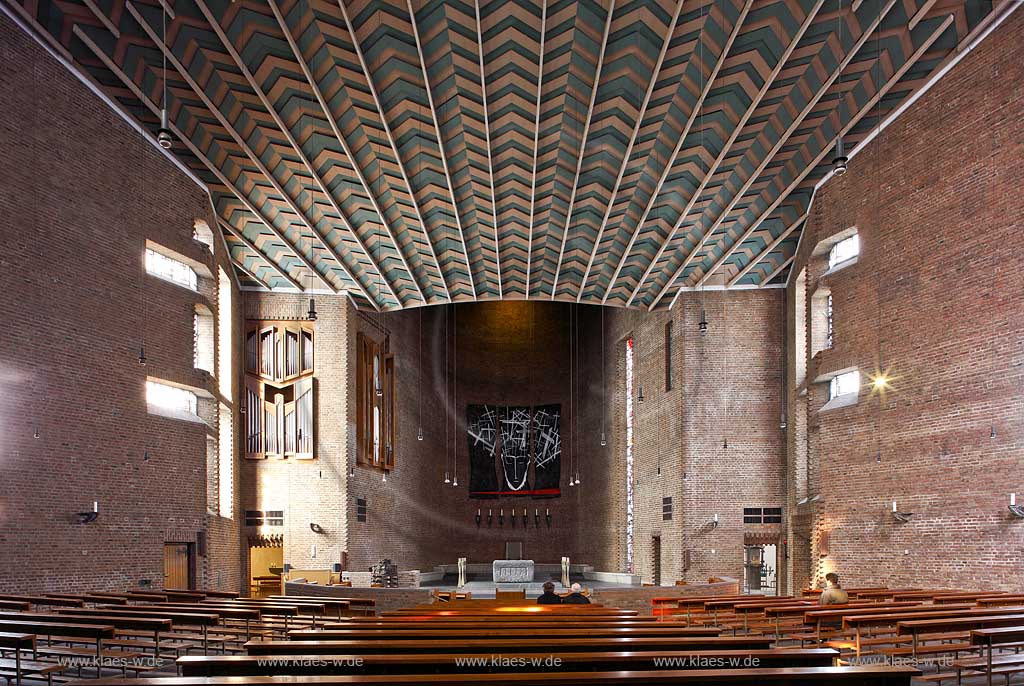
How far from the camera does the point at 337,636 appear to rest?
5.79 meters

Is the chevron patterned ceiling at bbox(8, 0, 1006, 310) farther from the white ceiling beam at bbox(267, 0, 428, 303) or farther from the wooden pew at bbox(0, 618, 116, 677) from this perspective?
the wooden pew at bbox(0, 618, 116, 677)

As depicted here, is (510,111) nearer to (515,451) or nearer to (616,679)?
(616,679)

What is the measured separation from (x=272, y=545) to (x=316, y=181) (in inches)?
396

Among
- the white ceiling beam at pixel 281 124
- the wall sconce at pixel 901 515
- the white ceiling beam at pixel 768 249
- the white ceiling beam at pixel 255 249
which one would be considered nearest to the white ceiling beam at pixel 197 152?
the white ceiling beam at pixel 255 249

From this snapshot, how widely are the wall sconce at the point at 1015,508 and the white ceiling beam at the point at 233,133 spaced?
12.9m

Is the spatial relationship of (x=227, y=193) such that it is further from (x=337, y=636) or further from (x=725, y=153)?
(x=337, y=636)

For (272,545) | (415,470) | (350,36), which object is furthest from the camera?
(415,470)

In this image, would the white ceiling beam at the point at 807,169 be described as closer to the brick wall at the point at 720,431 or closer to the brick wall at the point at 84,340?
the brick wall at the point at 720,431

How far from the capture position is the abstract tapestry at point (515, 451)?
32312mm

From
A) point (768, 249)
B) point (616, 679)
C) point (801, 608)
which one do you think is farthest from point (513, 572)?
point (616, 679)

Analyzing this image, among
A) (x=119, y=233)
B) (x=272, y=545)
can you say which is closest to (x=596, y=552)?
(x=272, y=545)

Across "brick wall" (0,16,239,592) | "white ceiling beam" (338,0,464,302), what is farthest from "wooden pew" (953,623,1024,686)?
"brick wall" (0,16,239,592)

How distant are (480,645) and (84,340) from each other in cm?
1111

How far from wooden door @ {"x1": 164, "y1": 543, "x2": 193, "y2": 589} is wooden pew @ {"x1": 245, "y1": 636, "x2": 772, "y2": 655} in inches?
496
